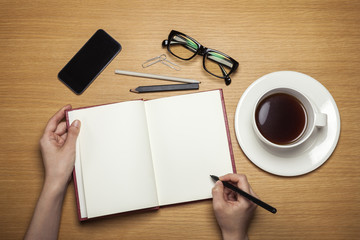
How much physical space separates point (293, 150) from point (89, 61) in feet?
2.26

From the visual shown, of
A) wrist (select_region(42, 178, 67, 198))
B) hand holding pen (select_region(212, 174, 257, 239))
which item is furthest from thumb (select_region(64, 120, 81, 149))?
hand holding pen (select_region(212, 174, 257, 239))

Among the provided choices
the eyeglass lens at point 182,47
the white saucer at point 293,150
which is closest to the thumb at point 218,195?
the white saucer at point 293,150

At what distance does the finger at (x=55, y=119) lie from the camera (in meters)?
0.80

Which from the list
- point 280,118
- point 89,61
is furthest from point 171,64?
point 280,118

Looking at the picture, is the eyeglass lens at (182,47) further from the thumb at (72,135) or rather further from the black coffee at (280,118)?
the thumb at (72,135)

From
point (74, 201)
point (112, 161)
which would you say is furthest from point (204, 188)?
point (74, 201)

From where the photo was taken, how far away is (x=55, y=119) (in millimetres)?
807

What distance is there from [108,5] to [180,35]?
0.26 meters

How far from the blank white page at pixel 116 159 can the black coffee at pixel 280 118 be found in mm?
349

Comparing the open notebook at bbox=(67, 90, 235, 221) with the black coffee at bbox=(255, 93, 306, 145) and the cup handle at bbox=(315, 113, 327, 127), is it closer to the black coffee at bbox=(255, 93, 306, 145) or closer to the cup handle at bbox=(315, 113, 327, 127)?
the black coffee at bbox=(255, 93, 306, 145)

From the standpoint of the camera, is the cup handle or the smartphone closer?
the cup handle

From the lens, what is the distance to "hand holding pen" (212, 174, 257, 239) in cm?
73

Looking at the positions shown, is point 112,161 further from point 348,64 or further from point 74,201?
point 348,64

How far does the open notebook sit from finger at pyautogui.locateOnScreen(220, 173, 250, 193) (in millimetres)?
40
